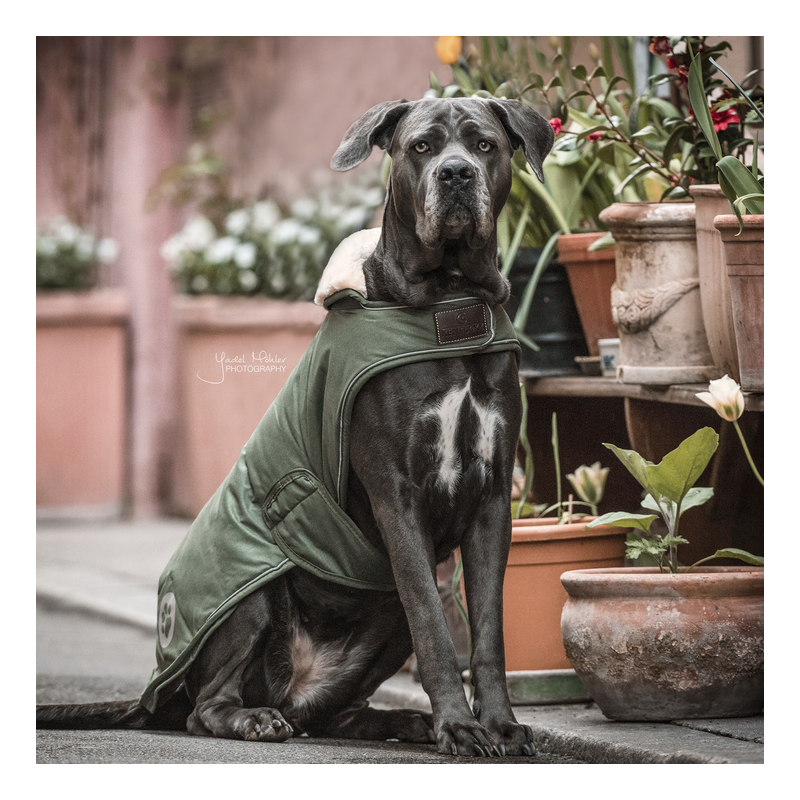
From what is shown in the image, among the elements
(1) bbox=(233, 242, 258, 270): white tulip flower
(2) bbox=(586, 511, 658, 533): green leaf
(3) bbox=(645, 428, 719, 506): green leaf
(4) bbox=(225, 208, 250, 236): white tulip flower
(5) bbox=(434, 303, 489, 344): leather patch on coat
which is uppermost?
(4) bbox=(225, 208, 250, 236): white tulip flower

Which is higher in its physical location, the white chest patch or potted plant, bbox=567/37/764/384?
potted plant, bbox=567/37/764/384

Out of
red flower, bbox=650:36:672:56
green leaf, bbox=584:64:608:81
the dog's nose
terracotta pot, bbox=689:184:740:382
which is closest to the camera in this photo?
the dog's nose

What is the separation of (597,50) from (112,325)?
→ 6.62ft

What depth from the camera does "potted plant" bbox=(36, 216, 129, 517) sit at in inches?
116

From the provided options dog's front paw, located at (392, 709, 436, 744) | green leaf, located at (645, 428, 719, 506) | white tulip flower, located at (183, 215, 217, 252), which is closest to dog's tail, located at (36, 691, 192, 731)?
dog's front paw, located at (392, 709, 436, 744)

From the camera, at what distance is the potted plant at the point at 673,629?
2.17 m

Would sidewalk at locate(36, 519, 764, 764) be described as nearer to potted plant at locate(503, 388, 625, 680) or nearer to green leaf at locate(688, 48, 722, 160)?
potted plant at locate(503, 388, 625, 680)

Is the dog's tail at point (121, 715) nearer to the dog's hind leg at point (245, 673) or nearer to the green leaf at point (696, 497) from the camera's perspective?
the dog's hind leg at point (245, 673)

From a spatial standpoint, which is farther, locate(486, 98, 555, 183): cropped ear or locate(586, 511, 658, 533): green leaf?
locate(586, 511, 658, 533): green leaf

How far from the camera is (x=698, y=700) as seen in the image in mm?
2199

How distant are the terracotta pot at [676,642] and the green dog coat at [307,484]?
17.4 inches

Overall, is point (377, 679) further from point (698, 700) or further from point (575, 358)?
point (575, 358)

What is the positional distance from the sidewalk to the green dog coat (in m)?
0.51

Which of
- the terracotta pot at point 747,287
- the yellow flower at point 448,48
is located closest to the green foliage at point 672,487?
the terracotta pot at point 747,287
